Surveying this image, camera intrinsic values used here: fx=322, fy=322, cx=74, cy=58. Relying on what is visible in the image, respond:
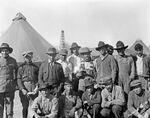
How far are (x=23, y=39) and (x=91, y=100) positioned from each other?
1194 cm

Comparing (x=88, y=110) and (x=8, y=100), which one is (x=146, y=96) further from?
(x=8, y=100)

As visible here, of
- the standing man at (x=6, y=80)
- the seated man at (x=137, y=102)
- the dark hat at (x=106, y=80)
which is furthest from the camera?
the standing man at (x=6, y=80)

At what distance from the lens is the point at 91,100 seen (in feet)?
19.8

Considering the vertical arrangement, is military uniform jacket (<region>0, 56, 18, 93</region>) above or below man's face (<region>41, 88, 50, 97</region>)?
above

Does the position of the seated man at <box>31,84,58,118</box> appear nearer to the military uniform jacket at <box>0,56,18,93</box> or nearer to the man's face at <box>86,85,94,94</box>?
the man's face at <box>86,85,94,94</box>

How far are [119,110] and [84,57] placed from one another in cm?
158

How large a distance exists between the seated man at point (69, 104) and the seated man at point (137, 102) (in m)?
0.90

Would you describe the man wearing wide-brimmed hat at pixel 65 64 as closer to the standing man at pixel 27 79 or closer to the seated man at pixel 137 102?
the standing man at pixel 27 79

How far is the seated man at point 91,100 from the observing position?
5.93 meters

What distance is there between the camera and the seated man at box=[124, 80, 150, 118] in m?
5.70

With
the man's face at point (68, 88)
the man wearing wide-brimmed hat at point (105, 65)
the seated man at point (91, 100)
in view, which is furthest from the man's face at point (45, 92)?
the man wearing wide-brimmed hat at point (105, 65)

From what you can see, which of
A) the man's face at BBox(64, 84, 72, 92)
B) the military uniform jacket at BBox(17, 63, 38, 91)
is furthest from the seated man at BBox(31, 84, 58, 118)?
the military uniform jacket at BBox(17, 63, 38, 91)

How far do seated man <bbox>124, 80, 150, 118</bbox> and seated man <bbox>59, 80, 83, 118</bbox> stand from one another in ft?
2.96

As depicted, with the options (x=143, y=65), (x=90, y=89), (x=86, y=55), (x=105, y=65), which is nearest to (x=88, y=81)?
(x=90, y=89)
